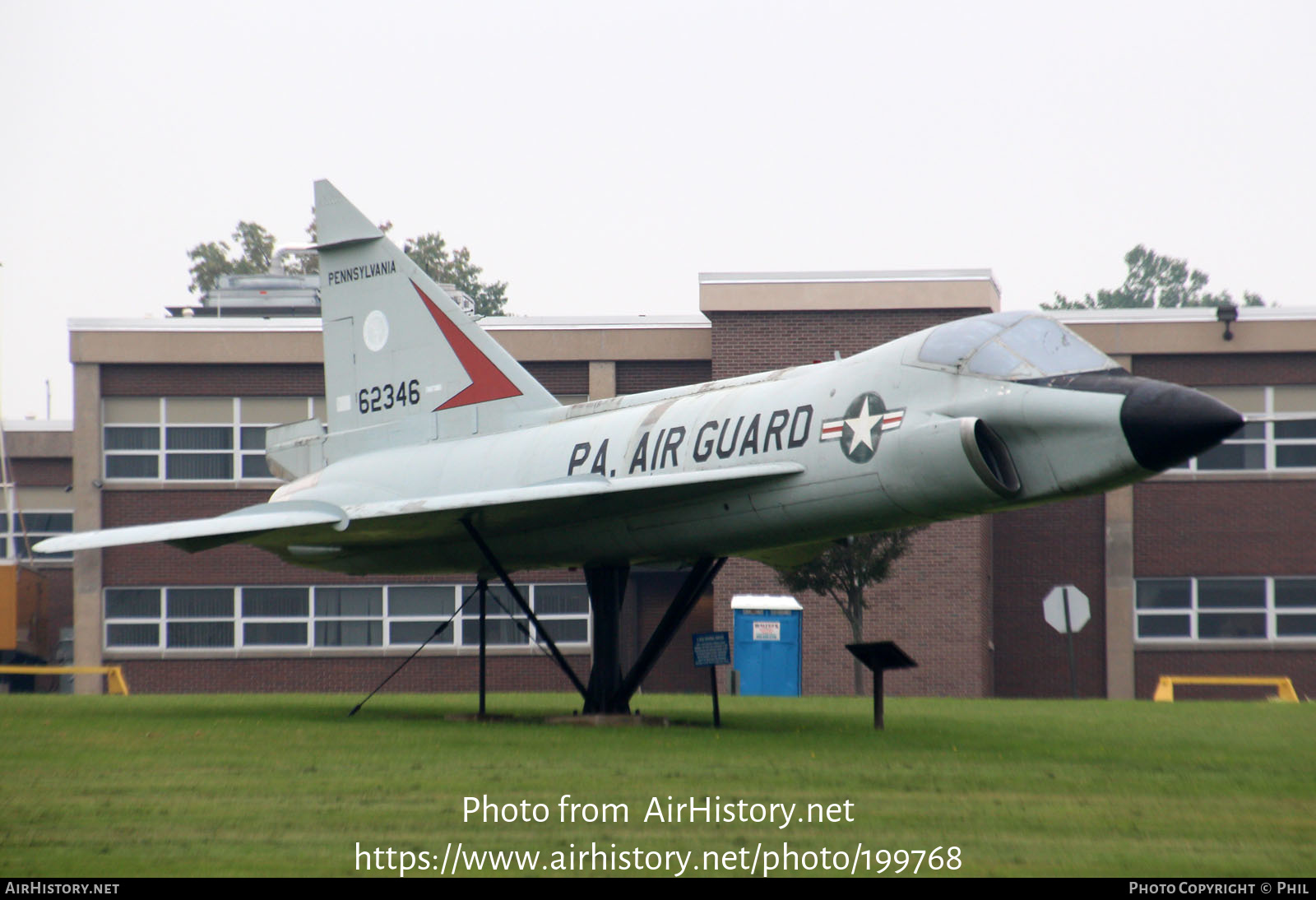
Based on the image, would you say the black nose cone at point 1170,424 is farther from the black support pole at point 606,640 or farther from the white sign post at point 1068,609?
the white sign post at point 1068,609

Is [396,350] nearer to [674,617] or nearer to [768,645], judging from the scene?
[674,617]

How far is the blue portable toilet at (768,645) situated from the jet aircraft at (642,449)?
11515 millimetres

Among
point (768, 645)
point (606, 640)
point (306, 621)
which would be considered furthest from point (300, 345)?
Result: point (606, 640)

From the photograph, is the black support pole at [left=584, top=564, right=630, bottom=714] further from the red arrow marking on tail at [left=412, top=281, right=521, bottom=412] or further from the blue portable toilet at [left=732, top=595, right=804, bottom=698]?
the blue portable toilet at [left=732, top=595, right=804, bottom=698]

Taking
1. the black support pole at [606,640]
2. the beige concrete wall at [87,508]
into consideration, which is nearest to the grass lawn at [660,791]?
the black support pole at [606,640]

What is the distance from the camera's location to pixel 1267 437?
32.8 m

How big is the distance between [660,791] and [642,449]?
20.7 feet

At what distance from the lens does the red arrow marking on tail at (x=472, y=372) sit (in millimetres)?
17375

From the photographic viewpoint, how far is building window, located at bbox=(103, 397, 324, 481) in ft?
110

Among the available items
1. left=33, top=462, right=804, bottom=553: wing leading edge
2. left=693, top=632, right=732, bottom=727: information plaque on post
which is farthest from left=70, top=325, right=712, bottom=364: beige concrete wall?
left=693, top=632, right=732, bottom=727: information plaque on post

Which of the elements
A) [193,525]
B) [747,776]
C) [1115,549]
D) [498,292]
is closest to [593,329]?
[1115,549]

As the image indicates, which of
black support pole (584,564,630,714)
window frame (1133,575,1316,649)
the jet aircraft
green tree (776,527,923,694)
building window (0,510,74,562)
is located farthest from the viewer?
building window (0,510,74,562)

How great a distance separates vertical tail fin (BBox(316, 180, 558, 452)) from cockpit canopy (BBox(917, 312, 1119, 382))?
6.01 m

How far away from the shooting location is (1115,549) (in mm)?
32844
